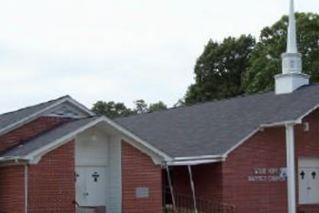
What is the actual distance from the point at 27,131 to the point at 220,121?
944cm

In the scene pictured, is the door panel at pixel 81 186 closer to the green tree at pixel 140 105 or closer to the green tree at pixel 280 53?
the green tree at pixel 280 53

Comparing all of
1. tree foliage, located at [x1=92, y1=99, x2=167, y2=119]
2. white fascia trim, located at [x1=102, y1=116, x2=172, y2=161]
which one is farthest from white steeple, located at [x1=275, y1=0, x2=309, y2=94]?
tree foliage, located at [x1=92, y1=99, x2=167, y2=119]

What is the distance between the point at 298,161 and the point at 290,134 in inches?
53.3

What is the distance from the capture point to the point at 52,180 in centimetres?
2197

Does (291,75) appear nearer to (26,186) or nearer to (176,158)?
(176,158)

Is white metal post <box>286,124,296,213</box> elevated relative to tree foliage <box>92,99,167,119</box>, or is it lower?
lower

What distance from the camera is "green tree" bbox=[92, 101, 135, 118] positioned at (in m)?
75.4

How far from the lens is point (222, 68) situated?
191 ft

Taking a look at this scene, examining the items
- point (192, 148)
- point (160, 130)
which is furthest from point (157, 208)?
point (160, 130)

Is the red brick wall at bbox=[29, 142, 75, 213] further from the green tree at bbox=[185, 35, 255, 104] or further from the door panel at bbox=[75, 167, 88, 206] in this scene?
the green tree at bbox=[185, 35, 255, 104]

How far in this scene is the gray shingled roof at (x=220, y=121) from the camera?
27.4m

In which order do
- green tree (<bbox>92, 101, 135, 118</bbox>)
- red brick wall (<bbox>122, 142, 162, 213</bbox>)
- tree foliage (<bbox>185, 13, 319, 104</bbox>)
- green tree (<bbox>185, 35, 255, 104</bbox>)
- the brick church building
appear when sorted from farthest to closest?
green tree (<bbox>92, 101, 135, 118</bbox>), green tree (<bbox>185, 35, 255, 104</bbox>), tree foliage (<bbox>185, 13, 319, 104</bbox>), red brick wall (<bbox>122, 142, 162, 213</bbox>), the brick church building

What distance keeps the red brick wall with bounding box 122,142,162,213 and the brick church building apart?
33 millimetres

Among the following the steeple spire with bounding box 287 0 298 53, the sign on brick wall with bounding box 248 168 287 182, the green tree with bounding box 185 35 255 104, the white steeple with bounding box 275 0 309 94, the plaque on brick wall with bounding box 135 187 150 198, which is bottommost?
the plaque on brick wall with bounding box 135 187 150 198
